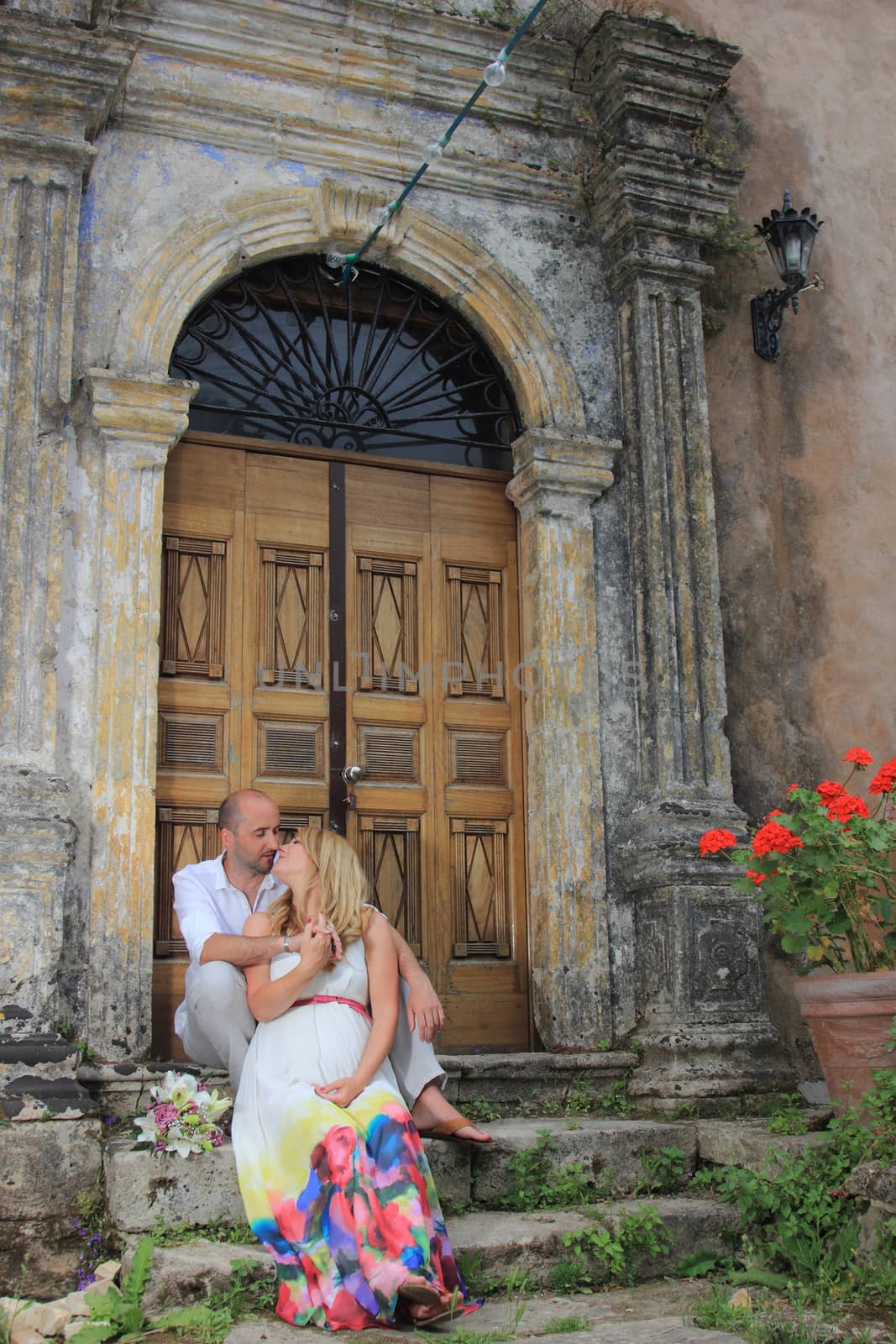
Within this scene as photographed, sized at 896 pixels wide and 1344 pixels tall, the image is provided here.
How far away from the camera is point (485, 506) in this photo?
6488mm

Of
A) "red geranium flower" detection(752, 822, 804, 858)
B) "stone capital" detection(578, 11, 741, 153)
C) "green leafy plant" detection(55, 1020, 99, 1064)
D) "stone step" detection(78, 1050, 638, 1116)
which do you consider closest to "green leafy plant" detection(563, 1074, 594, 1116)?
"stone step" detection(78, 1050, 638, 1116)

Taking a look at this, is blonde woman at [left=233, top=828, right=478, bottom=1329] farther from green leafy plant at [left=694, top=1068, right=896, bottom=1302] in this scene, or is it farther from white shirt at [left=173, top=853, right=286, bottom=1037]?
green leafy plant at [left=694, top=1068, right=896, bottom=1302]

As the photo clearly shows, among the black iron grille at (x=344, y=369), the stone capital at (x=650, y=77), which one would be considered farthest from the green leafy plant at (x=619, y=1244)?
the stone capital at (x=650, y=77)

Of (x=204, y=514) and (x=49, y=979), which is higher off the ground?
(x=204, y=514)

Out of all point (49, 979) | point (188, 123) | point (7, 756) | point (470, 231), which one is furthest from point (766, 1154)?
point (188, 123)

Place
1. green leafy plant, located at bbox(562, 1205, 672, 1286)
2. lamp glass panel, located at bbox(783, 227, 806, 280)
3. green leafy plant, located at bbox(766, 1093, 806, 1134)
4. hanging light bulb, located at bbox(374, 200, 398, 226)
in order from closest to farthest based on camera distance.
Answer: green leafy plant, located at bbox(562, 1205, 672, 1286)
green leafy plant, located at bbox(766, 1093, 806, 1134)
hanging light bulb, located at bbox(374, 200, 398, 226)
lamp glass panel, located at bbox(783, 227, 806, 280)

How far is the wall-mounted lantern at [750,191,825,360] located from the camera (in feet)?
22.4

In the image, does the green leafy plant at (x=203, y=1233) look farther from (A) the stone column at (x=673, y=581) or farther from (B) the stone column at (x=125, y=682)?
(A) the stone column at (x=673, y=581)

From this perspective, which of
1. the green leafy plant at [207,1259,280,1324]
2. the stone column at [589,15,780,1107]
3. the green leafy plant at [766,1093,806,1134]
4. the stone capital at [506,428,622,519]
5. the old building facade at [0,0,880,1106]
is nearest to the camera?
the green leafy plant at [207,1259,280,1324]

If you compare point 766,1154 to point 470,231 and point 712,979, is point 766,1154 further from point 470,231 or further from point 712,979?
point 470,231

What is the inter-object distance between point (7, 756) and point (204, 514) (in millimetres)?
1485

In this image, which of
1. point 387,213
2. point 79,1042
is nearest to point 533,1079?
point 79,1042

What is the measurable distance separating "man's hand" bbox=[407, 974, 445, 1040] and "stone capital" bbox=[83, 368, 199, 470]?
239 centimetres

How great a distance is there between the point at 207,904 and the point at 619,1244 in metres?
1.74
